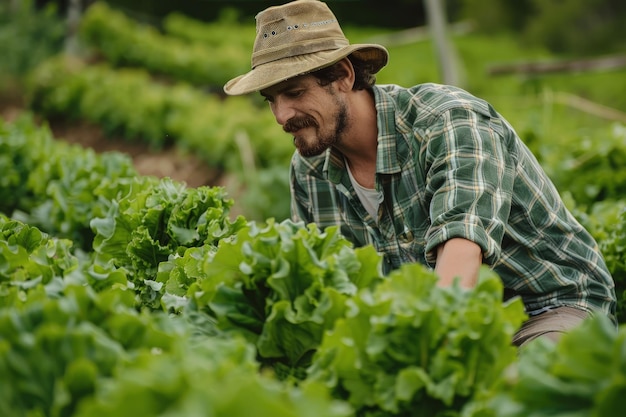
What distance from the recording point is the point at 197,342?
2.55 metres

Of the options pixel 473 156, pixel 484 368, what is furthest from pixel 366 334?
pixel 473 156

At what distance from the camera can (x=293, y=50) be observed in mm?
3822

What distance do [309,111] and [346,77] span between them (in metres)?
0.29

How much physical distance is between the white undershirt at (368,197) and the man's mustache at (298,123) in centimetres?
53

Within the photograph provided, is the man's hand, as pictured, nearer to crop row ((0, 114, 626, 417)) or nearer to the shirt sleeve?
the shirt sleeve

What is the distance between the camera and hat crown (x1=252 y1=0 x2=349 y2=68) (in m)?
3.84

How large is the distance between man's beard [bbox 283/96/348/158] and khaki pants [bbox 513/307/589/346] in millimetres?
1214

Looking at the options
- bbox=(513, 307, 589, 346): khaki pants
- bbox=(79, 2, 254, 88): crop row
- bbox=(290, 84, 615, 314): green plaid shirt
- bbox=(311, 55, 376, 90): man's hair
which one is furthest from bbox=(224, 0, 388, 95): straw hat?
bbox=(79, 2, 254, 88): crop row

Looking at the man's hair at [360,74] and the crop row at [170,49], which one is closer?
the man's hair at [360,74]

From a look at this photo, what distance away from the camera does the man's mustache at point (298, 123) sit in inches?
151

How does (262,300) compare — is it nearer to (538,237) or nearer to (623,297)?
(538,237)

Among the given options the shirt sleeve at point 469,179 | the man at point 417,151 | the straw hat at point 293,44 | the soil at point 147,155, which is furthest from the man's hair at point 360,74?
the soil at point 147,155

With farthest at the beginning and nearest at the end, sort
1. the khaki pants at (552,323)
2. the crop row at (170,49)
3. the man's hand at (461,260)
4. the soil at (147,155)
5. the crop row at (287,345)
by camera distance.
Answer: the crop row at (170,49), the soil at (147,155), the khaki pants at (552,323), the man's hand at (461,260), the crop row at (287,345)

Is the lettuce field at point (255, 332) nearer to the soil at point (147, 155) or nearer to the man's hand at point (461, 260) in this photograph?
the man's hand at point (461, 260)
